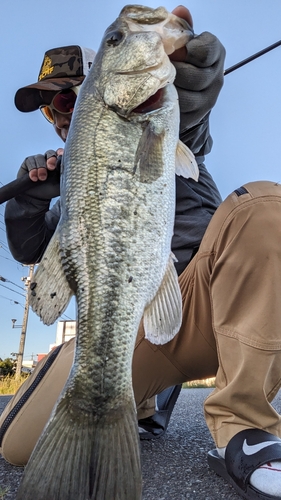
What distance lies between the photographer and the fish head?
1958 mm

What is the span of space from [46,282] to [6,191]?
0.68 meters

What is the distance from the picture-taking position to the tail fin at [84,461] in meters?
1.31

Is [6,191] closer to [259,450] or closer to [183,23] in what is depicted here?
[183,23]

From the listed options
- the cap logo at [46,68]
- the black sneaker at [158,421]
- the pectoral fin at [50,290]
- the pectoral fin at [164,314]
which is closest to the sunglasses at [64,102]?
the cap logo at [46,68]

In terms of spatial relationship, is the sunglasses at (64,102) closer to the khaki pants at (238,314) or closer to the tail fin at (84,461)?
the khaki pants at (238,314)

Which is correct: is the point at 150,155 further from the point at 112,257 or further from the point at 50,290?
the point at 50,290

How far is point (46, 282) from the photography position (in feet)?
5.81

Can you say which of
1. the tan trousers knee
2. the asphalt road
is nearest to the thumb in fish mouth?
the tan trousers knee

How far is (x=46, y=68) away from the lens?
3.22 metres

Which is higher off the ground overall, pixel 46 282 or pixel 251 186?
pixel 251 186

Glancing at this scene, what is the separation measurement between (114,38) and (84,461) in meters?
1.84

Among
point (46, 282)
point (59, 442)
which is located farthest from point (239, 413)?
point (46, 282)

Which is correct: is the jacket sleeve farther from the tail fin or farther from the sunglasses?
the tail fin

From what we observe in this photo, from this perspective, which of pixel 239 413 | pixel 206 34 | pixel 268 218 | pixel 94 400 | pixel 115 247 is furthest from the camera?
pixel 206 34
